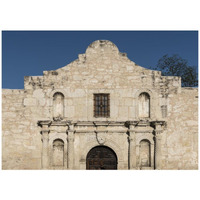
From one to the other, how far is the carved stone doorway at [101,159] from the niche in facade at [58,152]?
1112 millimetres

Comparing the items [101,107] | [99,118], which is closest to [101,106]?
[101,107]

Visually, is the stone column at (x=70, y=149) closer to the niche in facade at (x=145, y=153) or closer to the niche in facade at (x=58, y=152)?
the niche in facade at (x=58, y=152)

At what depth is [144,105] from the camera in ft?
37.6

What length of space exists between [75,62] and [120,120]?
3172 mm

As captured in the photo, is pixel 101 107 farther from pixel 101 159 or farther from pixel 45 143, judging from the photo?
pixel 45 143

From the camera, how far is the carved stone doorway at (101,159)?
10891 millimetres

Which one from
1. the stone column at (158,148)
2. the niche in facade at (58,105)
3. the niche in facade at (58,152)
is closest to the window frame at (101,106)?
the niche in facade at (58,105)

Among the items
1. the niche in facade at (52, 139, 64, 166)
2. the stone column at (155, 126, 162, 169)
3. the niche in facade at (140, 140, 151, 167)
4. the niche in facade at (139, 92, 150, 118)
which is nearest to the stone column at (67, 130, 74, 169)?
the niche in facade at (52, 139, 64, 166)

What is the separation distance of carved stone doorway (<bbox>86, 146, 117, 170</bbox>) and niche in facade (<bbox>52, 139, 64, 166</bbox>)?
111cm

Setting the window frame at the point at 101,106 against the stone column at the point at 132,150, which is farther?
the window frame at the point at 101,106

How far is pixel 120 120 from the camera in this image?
11125 mm

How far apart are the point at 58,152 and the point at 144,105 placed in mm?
4174

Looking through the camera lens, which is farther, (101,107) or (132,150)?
(101,107)

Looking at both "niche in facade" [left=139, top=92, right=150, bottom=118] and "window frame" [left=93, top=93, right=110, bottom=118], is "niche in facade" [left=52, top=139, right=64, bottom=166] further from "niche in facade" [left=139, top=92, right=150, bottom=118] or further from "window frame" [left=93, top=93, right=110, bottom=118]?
"niche in facade" [left=139, top=92, right=150, bottom=118]
